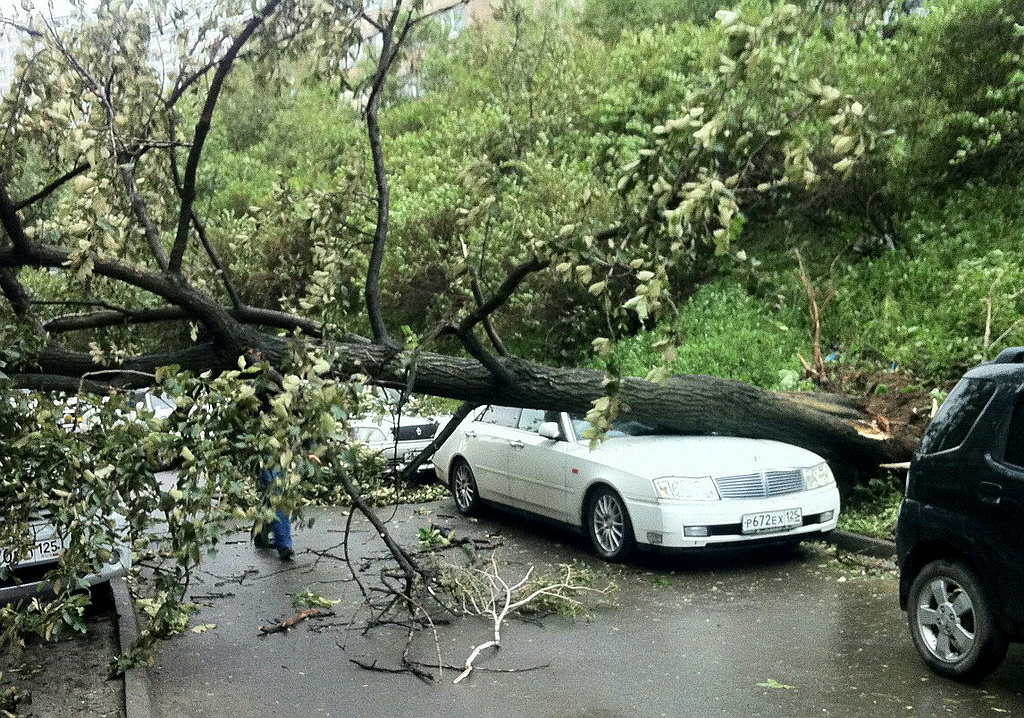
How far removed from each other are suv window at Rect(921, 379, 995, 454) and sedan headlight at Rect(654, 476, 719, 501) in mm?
2997

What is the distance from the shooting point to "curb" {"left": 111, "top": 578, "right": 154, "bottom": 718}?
6.51 m

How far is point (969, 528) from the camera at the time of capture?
625 centimetres

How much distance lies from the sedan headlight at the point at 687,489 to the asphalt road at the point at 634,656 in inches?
28.5

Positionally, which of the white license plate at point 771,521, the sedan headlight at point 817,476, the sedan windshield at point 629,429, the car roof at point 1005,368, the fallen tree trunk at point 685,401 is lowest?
the white license plate at point 771,521

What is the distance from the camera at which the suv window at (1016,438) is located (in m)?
6.14

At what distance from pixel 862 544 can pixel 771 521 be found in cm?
120

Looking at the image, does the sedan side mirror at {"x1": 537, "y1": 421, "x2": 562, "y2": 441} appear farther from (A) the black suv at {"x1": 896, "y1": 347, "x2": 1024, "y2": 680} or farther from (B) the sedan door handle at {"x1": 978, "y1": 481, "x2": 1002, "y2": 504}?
(B) the sedan door handle at {"x1": 978, "y1": 481, "x2": 1002, "y2": 504}

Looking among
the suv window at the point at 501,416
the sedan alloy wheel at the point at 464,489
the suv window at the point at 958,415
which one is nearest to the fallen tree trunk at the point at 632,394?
the suv window at the point at 501,416

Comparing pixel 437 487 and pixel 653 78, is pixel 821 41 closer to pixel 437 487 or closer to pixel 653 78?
pixel 653 78

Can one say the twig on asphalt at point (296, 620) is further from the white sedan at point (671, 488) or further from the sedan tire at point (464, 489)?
the sedan tire at point (464, 489)

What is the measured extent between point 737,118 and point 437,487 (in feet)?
35.4

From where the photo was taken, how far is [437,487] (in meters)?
16.1

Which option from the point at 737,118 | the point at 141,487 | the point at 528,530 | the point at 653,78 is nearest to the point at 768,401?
the point at 528,530

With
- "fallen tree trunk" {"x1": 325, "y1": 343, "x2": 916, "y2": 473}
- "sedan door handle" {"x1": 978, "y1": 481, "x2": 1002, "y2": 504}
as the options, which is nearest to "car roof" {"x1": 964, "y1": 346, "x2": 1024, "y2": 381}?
"sedan door handle" {"x1": 978, "y1": 481, "x2": 1002, "y2": 504}
